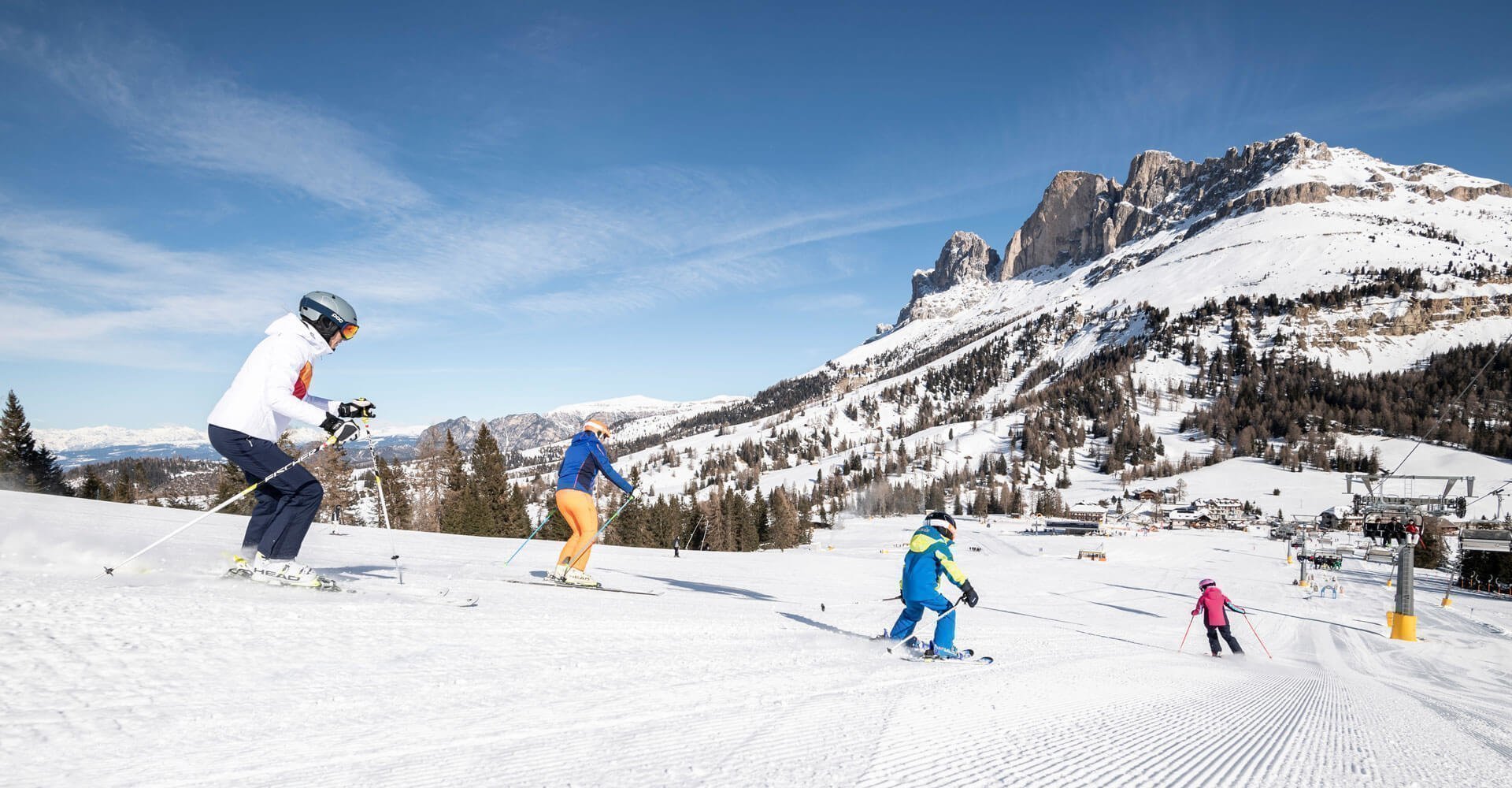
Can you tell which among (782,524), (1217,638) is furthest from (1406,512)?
(782,524)

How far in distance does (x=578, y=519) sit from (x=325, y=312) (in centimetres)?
445

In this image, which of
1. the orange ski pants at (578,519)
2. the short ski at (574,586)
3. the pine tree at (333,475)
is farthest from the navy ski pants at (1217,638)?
the pine tree at (333,475)

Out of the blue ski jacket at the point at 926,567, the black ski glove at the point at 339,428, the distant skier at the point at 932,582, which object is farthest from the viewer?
the blue ski jacket at the point at 926,567

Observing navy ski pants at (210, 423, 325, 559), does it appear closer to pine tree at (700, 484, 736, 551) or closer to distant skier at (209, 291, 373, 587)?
distant skier at (209, 291, 373, 587)

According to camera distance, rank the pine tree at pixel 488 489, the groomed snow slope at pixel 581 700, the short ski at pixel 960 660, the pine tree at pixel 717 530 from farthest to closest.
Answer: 1. the pine tree at pixel 717 530
2. the pine tree at pixel 488 489
3. the short ski at pixel 960 660
4. the groomed snow slope at pixel 581 700

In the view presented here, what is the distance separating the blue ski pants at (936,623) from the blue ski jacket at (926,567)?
0.18ft

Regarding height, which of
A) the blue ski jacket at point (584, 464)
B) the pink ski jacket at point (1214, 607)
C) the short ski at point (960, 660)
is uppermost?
the blue ski jacket at point (584, 464)

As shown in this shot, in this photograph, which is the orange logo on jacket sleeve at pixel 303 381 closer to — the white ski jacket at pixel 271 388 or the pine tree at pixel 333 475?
the white ski jacket at pixel 271 388

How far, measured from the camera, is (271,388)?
646 cm

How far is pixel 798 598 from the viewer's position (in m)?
13.1

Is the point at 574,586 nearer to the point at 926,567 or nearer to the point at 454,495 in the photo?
the point at 926,567

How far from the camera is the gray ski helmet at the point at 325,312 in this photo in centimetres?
672

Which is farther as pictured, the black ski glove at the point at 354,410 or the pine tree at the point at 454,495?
the pine tree at the point at 454,495

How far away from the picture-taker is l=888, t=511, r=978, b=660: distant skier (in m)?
7.71
